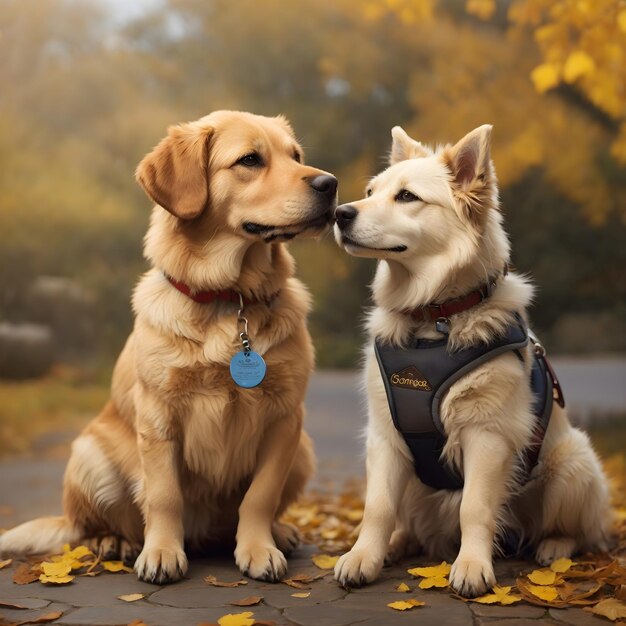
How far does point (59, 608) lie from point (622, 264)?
672cm

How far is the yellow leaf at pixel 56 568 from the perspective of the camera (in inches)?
115

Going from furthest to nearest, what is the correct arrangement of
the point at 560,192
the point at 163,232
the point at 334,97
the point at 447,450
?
1. the point at 334,97
2. the point at 560,192
3. the point at 163,232
4. the point at 447,450

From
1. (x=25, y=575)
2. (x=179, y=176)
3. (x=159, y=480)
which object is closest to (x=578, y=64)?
(x=179, y=176)

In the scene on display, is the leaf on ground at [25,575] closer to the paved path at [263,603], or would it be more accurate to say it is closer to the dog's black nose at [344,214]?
the paved path at [263,603]

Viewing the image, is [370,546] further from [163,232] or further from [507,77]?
[507,77]

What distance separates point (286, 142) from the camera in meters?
3.12

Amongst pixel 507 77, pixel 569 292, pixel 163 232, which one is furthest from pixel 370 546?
pixel 507 77

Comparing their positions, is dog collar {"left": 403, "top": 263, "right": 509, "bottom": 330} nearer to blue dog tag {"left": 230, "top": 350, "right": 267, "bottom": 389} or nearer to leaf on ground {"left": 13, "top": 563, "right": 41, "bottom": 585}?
blue dog tag {"left": 230, "top": 350, "right": 267, "bottom": 389}

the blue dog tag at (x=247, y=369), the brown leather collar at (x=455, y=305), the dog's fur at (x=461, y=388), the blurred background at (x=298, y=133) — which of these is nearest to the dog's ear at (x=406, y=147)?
the dog's fur at (x=461, y=388)

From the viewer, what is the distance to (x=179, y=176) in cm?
296

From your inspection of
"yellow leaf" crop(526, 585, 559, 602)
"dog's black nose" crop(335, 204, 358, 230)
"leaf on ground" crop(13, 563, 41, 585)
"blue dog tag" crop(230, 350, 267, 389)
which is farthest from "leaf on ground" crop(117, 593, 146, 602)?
"dog's black nose" crop(335, 204, 358, 230)

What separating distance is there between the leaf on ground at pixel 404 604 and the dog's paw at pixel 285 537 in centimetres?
80

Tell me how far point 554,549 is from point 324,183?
1543 millimetres

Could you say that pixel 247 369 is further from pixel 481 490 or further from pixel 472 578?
pixel 472 578
